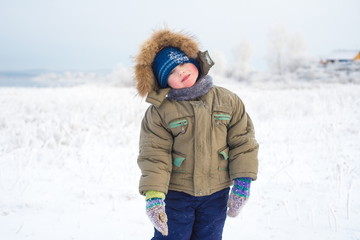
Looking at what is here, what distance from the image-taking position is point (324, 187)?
12.1 feet

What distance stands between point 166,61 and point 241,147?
706 mm

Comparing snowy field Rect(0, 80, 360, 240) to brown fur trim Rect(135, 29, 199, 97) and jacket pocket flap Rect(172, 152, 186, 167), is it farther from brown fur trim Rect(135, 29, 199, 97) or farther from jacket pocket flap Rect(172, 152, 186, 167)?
brown fur trim Rect(135, 29, 199, 97)

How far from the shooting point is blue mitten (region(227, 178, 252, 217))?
1.77 metres

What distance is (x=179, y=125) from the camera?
1.72 metres

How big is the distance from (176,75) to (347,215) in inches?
93.6

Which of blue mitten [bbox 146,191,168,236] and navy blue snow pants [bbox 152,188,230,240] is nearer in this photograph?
blue mitten [bbox 146,191,168,236]

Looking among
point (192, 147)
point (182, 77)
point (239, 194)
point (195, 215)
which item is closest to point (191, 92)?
point (182, 77)

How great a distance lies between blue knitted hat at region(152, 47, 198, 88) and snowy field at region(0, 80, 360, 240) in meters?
1.71

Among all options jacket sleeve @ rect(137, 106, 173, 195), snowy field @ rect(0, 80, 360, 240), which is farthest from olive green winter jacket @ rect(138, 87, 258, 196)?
snowy field @ rect(0, 80, 360, 240)

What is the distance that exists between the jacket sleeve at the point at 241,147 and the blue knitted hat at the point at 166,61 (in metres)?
0.44

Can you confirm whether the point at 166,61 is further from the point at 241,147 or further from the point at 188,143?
the point at 241,147

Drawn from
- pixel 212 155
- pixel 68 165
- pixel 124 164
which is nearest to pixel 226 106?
pixel 212 155

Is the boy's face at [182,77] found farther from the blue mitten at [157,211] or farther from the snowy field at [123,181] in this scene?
the snowy field at [123,181]

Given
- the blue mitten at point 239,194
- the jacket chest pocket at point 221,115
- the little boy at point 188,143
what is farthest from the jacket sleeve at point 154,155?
the blue mitten at point 239,194
